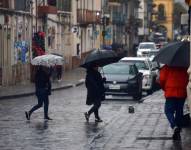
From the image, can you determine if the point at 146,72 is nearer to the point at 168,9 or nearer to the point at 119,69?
the point at 119,69

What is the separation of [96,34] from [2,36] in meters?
34.1

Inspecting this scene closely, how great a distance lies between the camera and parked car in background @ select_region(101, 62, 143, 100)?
31.0m

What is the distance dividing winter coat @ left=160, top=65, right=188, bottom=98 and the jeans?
134 mm

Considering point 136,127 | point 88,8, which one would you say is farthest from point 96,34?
point 136,127

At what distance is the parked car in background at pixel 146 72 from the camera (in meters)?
35.1

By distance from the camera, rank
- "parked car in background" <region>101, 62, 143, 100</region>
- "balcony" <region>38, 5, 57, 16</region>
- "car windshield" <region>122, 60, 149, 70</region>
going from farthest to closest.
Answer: "balcony" <region>38, 5, 57, 16</region>
"car windshield" <region>122, 60, 149, 70</region>
"parked car in background" <region>101, 62, 143, 100</region>

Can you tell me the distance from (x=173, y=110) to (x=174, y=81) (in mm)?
572

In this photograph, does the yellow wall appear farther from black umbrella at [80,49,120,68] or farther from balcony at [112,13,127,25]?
black umbrella at [80,49,120,68]

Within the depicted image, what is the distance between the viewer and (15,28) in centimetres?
4112

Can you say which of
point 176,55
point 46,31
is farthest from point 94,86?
point 46,31

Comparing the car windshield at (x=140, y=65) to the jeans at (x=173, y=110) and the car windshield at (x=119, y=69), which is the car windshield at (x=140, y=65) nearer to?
the car windshield at (x=119, y=69)

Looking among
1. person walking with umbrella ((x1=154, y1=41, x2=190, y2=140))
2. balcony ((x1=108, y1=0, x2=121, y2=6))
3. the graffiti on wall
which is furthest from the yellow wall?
person walking with umbrella ((x1=154, y1=41, x2=190, y2=140))

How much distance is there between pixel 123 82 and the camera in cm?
3120

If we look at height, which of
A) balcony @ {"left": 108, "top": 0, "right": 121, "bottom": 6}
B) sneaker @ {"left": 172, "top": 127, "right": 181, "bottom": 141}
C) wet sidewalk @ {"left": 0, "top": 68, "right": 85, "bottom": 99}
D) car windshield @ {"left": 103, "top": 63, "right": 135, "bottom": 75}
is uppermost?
balcony @ {"left": 108, "top": 0, "right": 121, "bottom": 6}
